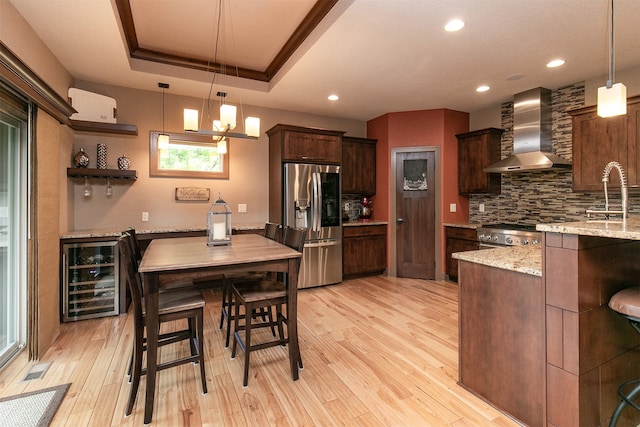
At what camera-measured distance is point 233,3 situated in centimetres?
262

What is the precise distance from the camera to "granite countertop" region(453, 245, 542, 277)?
64.4 inches

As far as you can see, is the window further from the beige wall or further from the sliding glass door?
the sliding glass door

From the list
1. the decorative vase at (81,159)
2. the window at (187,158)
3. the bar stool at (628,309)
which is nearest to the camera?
the bar stool at (628,309)

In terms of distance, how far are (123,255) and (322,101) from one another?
11.4 ft

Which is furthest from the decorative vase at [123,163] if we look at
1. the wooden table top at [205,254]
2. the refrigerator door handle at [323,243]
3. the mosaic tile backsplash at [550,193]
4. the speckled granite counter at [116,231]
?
the mosaic tile backsplash at [550,193]

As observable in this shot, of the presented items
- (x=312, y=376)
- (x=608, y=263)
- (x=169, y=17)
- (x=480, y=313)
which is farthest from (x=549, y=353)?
(x=169, y=17)

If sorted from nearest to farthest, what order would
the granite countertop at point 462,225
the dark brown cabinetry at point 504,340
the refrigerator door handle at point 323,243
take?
1. the dark brown cabinetry at point 504,340
2. the granite countertop at point 462,225
3. the refrigerator door handle at point 323,243

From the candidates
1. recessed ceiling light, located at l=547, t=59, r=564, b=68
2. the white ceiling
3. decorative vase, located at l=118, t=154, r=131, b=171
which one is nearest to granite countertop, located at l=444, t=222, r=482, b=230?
the white ceiling

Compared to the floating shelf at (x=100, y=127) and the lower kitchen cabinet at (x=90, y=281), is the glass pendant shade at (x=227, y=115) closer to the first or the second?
the floating shelf at (x=100, y=127)

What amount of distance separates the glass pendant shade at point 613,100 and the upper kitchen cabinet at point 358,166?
351 centimetres

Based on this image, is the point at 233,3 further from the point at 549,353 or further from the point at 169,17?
the point at 549,353

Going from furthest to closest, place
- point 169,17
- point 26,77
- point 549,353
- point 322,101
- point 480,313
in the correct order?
point 322,101 → point 169,17 → point 26,77 → point 480,313 → point 549,353

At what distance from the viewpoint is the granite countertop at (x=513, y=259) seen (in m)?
1.64

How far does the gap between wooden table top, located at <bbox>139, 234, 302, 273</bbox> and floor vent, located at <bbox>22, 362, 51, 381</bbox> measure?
109 centimetres
